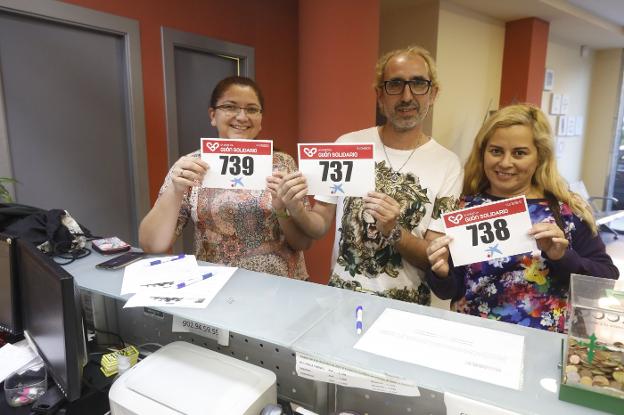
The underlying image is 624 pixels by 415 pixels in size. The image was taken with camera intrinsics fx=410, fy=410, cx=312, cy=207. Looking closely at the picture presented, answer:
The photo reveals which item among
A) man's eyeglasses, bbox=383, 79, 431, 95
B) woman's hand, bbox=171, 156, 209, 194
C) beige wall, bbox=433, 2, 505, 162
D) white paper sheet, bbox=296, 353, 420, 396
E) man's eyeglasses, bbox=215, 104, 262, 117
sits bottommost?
white paper sheet, bbox=296, 353, 420, 396

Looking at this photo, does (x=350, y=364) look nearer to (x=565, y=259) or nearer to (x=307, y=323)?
(x=307, y=323)

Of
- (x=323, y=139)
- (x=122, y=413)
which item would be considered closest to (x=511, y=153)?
(x=122, y=413)

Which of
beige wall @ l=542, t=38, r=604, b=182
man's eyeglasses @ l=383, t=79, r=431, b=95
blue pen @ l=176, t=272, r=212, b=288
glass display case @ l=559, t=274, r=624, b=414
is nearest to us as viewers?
glass display case @ l=559, t=274, r=624, b=414

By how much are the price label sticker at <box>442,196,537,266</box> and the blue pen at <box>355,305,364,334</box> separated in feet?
1.17

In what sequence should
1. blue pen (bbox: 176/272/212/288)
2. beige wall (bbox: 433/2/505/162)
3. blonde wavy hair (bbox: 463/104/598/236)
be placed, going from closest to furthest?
blue pen (bbox: 176/272/212/288) < blonde wavy hair (bbox: 463/104/598/236) < beige wall (bbox: 433/2/505/162)

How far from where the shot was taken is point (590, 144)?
752 centimetres

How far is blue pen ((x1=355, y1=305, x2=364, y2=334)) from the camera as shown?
0.94m

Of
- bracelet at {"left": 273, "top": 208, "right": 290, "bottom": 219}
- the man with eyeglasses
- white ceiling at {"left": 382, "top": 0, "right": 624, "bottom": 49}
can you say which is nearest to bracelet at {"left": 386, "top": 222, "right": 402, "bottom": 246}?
the man with eyeglasses

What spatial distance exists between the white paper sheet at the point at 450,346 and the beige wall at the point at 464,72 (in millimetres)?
4158

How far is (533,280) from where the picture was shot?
4.12 ft

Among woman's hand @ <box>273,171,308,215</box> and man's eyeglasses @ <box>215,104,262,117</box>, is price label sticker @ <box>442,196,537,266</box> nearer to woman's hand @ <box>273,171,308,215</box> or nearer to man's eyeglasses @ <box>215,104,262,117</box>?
woman's hand @ <box>273,171,308,215</box>

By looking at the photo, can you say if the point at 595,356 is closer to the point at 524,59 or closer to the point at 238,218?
the point at 238,218

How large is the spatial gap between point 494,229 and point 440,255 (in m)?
0.17

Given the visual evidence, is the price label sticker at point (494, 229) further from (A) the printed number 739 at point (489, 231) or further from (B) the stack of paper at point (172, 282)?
(B) the stack of paper at point (172, 282)
